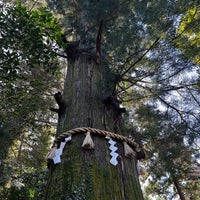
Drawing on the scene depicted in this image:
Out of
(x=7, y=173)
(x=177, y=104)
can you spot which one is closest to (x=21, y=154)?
(x=7, y=173)

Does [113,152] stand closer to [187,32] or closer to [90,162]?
[90,162]

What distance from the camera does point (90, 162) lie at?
1.39 metres

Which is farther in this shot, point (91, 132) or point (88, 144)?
point (91, 132)

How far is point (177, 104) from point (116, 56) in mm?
1048

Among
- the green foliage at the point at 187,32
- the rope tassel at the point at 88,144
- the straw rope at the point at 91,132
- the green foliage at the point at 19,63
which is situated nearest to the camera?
the rope tassel at the point at 88,144

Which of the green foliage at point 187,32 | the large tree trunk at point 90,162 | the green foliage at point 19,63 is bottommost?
the large tree trunk at point 90,162

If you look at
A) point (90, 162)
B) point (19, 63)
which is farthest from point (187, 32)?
point (90, 162)

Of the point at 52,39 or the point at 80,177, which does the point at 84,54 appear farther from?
the point at 80,177

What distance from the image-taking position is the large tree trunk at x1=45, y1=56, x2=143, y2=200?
125 centimetres

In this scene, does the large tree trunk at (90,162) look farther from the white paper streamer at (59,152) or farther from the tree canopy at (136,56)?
the tree canopy at (136,56)

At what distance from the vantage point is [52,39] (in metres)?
2.12

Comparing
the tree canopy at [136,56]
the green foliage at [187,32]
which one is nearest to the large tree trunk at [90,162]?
the tree canopy at [136,56]

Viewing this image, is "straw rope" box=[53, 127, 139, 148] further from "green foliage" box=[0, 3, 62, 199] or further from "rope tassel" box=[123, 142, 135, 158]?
"green foliage" box=[0, 3, 62, 199]

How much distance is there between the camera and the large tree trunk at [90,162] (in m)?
1.25
